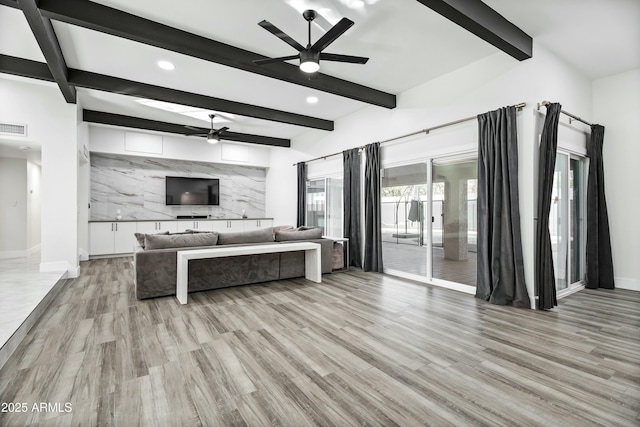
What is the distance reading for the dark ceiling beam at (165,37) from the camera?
2.67 meters

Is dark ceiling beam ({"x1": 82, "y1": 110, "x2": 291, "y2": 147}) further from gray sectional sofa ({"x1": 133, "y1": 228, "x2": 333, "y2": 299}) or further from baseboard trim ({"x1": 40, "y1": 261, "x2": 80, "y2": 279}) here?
gray sectional sofa ({"x1": 133, "y1": 228, "x2": 333, "y2": 299})

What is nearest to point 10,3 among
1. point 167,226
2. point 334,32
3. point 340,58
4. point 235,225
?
point 334,32

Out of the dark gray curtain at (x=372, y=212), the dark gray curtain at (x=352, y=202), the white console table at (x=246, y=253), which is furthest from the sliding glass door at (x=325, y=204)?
the white console table at (x=246, y=253)

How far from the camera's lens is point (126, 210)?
7.46 metres

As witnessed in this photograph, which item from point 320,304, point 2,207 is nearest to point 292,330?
point 320,304

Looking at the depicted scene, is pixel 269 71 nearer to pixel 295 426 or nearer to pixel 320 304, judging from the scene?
pixel 320 304

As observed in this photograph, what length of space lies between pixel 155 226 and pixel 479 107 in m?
7.00

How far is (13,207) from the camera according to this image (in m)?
6.55

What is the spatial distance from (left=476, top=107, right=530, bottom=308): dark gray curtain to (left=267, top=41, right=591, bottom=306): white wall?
11 centimetres

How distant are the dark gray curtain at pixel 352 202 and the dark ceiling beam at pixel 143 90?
1.21m

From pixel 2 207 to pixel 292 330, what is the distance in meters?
7.45

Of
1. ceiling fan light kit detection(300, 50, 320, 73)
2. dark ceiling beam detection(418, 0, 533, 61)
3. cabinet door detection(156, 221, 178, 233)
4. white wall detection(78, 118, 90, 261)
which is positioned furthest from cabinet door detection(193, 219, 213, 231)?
dark ceiling beam detection(418, 0, 533, 61)

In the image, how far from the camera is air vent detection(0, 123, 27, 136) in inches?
175

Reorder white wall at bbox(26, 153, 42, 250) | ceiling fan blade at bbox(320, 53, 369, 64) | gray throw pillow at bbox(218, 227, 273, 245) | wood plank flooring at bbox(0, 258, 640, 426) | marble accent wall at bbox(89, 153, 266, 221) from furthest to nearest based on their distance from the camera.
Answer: marble accent wall at bbox(89, 153, 266, 221)
white wall at bbox(26, 153, 42, 250)
gray throw pillow at bbox(218, 227, 273, 245)
ceiling fan blade at bbox(320, 53, 369, 64)
wood plank flooring at bbox(0, 258, 640, 426)
